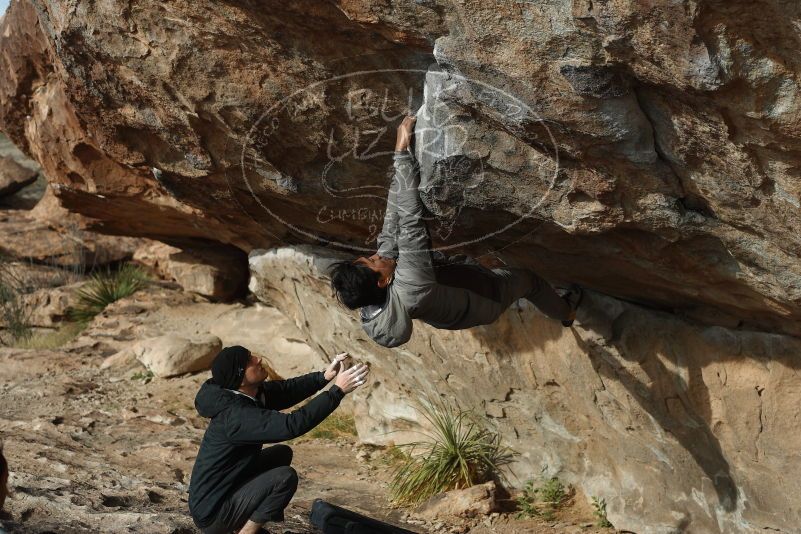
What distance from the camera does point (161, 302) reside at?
11211 mm

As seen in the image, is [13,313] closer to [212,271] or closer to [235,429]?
[212,271]

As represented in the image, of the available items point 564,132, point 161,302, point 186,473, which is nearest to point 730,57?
point 564,132

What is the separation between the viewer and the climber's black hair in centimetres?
454

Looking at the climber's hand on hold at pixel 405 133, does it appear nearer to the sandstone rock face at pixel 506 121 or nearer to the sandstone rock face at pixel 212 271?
the sandstone rock face at pixel 506 121

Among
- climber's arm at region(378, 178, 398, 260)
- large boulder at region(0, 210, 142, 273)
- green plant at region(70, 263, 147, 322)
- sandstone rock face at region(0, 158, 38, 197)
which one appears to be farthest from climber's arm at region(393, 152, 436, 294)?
sandstone rock face at region(0, 158, 38, 197)

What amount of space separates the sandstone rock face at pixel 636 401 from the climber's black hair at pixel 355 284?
1609 millimetres

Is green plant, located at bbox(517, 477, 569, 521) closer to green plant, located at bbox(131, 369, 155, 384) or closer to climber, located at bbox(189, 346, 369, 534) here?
climber, located at bbox(189, 346, 369, 534)

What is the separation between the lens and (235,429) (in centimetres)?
465

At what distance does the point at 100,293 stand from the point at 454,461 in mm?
6234

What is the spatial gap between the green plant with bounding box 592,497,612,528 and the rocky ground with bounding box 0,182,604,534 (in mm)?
62

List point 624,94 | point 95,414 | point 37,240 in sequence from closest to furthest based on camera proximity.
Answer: point 624,94 < point 95,414 < point 37,240

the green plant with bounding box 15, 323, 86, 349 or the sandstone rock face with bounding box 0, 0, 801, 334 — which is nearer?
the sandstone rock face with bounding box 0, 0, 801, 334

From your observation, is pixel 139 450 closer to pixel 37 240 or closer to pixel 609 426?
pixel 609 426

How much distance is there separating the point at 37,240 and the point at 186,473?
25.1 ft
